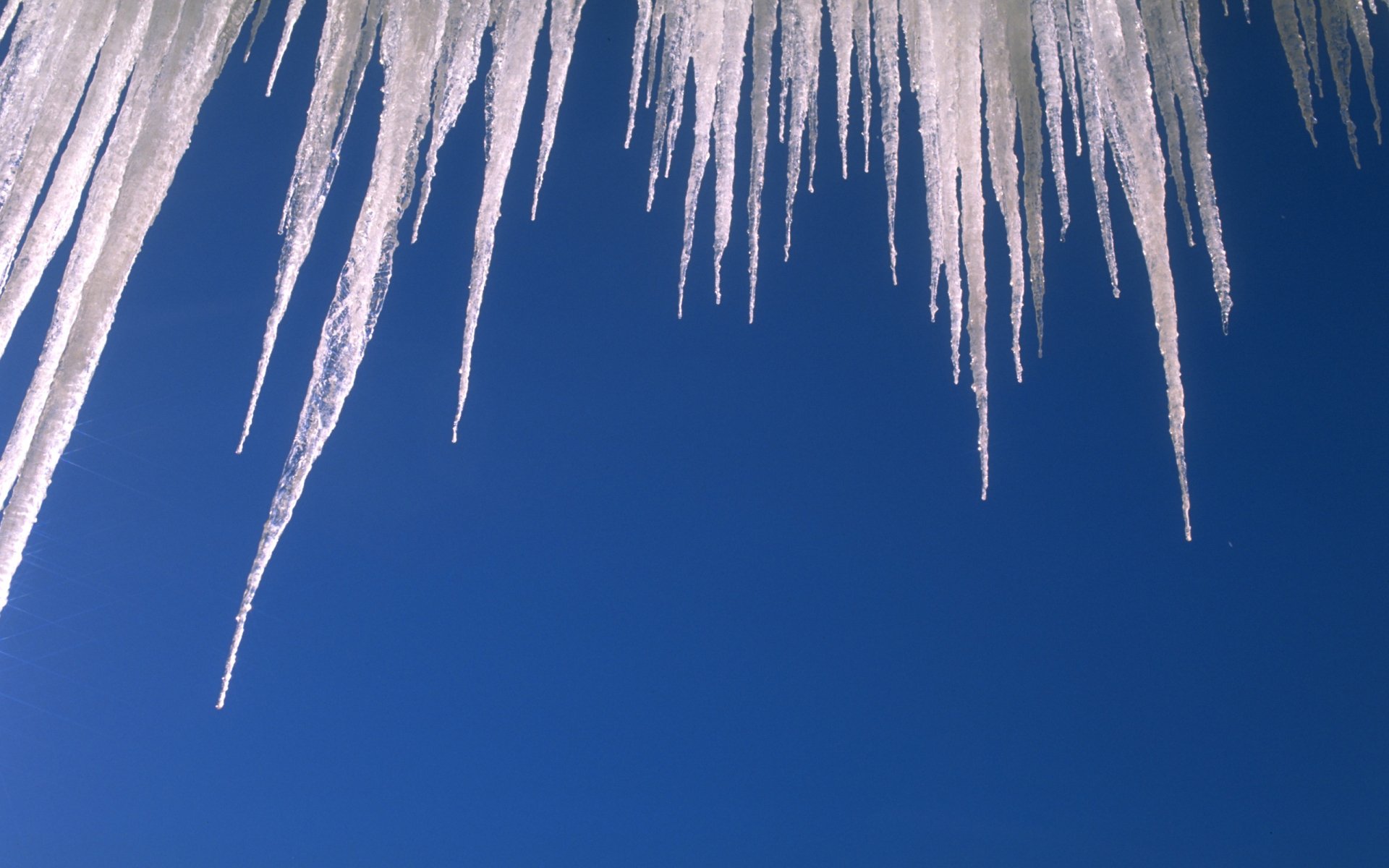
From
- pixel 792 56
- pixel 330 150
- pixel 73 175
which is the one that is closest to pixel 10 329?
pixel 73 175

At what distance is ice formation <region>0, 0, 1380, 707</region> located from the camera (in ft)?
5.78

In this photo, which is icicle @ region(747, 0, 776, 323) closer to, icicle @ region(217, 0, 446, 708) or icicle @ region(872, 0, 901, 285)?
icicle @ region(872, 0, 901, 285)

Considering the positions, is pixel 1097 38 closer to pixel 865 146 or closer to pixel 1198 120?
pixel 1198 120

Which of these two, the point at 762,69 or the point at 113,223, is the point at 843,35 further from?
the point at 113,223

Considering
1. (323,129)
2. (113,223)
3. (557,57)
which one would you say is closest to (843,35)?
(557,57)

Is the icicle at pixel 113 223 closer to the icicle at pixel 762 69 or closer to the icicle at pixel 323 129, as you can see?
the icicle at pixel 323 129

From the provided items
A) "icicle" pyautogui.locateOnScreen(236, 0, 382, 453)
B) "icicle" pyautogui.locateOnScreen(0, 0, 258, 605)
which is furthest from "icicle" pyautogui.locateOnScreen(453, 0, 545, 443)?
"icicle" pyautogui.locateOnScreen(0, 0, 258, 605)

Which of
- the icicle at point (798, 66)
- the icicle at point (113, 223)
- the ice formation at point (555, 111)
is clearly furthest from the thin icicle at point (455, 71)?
the icicle at point (798, 66)

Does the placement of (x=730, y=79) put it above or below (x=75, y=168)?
above

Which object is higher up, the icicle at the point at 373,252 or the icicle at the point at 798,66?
the icicle at the point at 798,66

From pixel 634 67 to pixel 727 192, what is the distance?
1.24ft

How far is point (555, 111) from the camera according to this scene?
1.98 m

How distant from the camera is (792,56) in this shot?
2.15m

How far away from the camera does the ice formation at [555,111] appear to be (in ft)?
5.78
